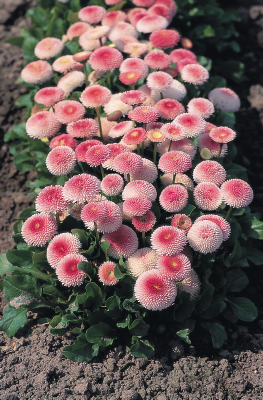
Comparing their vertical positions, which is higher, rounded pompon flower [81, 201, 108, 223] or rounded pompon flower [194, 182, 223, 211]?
rounded pompon flower [81, 201, 108, 223]

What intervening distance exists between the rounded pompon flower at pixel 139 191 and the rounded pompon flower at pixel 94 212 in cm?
26

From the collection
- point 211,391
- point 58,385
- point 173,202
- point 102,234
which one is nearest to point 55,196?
point 102,234

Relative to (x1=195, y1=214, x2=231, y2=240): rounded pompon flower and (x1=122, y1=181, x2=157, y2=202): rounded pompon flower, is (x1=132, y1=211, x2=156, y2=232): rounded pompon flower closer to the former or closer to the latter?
(x1=122, y1=181, x2=157, y2=202): rounded pompon flower

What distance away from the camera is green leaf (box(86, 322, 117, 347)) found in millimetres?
2717

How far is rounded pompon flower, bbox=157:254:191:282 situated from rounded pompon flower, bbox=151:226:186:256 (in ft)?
0.13

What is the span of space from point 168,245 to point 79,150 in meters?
1.10

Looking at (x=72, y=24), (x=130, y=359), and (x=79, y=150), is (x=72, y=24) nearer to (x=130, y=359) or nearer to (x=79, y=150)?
(x=79, y=150)

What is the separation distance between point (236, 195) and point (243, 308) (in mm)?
942

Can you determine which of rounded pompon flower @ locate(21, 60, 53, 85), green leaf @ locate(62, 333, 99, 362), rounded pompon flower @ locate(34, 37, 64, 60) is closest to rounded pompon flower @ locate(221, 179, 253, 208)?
green leaf @ locate(62, 333, 99, 362)

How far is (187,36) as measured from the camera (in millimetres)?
5391

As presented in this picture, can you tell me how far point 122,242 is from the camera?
9.25ft

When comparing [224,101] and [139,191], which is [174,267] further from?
[224,101]

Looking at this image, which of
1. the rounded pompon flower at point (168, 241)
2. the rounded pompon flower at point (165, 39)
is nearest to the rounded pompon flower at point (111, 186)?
the rounded pompon flower at point (168, 241)

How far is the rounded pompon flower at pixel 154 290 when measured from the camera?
250 cm
